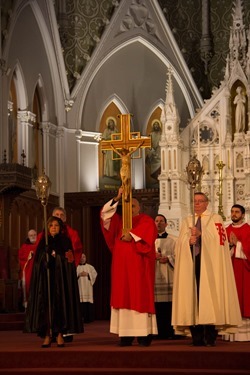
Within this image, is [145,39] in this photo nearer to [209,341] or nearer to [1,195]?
[1,195]

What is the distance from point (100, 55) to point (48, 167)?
3.29 meters

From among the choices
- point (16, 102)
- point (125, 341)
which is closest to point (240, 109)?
point (16, 102)

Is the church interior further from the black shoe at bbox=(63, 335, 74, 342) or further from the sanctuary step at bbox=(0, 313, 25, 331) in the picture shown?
the black shoe at bbox=(63, 335, 74, 342)

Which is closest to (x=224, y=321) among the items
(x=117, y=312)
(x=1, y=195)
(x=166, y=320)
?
(x=117, y=312)

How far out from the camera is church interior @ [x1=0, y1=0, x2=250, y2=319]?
19344mm

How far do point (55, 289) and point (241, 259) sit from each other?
2689 mm

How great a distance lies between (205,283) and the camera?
9.95 metres

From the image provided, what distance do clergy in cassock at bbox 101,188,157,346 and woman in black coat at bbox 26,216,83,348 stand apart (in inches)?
21.8

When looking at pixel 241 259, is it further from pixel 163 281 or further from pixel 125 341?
pixel 125 341

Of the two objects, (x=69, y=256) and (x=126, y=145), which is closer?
(x=69, y=256)

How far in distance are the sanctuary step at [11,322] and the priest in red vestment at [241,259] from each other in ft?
16.8

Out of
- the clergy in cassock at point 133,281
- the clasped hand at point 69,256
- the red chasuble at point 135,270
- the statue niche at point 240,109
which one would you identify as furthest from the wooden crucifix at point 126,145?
the statue niche at point 240,109

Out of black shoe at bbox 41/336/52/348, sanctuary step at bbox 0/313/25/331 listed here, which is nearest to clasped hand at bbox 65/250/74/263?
black shoe at bbox 41/336/52/348
